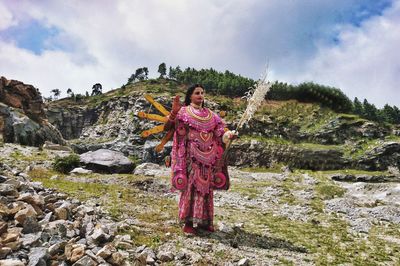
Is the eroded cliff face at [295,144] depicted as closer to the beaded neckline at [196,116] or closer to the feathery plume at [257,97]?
the beaded neckline at [196,116]

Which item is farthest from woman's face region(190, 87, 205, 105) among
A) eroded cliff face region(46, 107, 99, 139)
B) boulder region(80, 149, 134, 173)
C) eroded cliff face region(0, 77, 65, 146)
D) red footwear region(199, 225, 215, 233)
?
eroded cliff face region(46, 107, 99, 139)

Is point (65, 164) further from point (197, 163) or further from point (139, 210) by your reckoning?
point (197, 163)

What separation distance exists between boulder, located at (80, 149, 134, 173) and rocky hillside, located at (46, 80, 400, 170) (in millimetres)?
28807

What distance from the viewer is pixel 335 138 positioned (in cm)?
8725

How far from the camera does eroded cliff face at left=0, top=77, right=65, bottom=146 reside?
1800 inches

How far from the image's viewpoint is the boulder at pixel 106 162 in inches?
1185

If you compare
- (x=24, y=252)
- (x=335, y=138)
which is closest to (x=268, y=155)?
(x=335, y=138)

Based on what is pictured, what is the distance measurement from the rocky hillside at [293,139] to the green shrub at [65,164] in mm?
33111

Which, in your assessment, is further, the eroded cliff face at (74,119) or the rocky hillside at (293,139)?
the eroded cliff face at (74,119)

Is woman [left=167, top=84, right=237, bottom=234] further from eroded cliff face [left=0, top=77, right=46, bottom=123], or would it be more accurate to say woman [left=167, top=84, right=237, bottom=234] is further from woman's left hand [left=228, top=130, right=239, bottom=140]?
eroded cliff face [left=0, top=77, right=46, bottom=123]

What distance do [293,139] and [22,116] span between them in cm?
6053

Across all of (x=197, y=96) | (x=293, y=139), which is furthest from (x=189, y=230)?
(x=293, y=139)

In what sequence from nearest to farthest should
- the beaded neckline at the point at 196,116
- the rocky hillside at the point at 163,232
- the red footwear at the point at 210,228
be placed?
the rocky hillside at the point at 163,232, the red footwear at the point at 210,228, the beaded neckline at the point at 196,116

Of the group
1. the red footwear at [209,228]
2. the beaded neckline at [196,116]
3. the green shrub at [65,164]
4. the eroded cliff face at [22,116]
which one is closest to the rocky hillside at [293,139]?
the eroded cliff face at [22,116]
